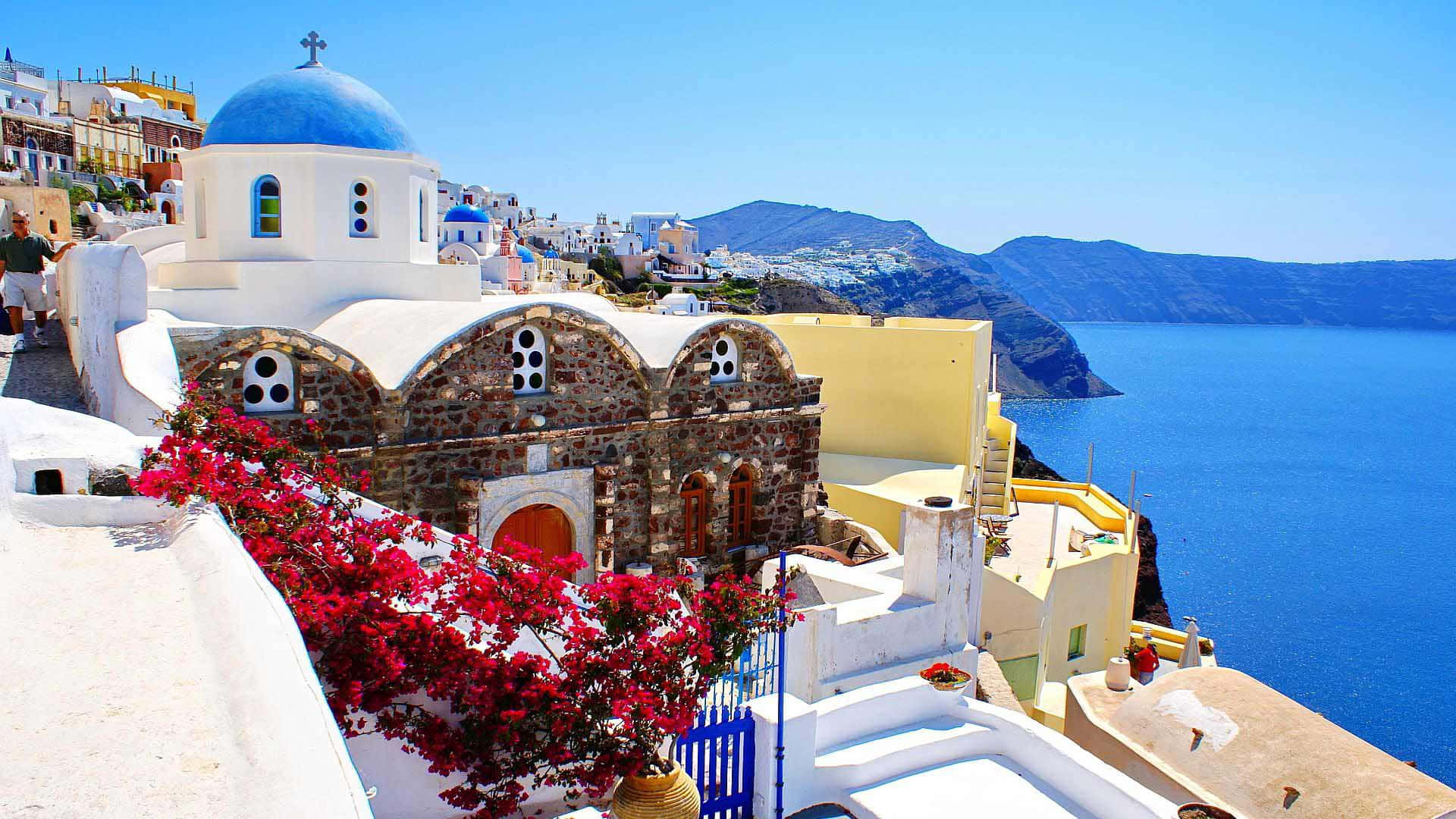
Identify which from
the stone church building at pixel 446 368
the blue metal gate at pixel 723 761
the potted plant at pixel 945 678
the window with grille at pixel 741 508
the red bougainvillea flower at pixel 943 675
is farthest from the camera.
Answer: the window with grille at pixel 741 508

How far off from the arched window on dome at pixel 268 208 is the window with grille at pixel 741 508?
21.5 ft

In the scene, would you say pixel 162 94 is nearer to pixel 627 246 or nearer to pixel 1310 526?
pixel 627 246

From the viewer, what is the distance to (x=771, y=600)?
595cm

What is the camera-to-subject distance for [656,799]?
5.25 metres

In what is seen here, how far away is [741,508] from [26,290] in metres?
8.69

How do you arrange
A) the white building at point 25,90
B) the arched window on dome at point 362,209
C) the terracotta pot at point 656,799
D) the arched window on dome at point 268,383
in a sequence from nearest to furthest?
the terracotta pot at point 656,799 → the arched window on dome at point 268,383 → the arched window on dome at point 362,209 → the white building at point 25,90

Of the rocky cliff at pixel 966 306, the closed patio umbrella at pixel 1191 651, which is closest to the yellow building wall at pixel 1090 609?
the closed patio umbrella at pixel 1191 651

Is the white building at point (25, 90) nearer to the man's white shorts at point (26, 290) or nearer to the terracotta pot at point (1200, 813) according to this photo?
the man's white shorts at point (26, 290)

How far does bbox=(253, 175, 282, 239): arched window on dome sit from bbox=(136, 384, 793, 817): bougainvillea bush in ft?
24.8

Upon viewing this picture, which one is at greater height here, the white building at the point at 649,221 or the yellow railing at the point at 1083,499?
the white building at the point at 649,221

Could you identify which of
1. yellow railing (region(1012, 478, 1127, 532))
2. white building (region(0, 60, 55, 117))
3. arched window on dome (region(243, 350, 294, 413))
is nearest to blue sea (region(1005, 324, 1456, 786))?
yellow railing (region(1012, 478, 1127, 532))

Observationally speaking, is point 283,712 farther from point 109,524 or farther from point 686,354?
point 686,354

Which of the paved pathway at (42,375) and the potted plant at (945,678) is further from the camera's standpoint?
the paved pathway at (42,375)

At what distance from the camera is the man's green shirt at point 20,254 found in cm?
1127
